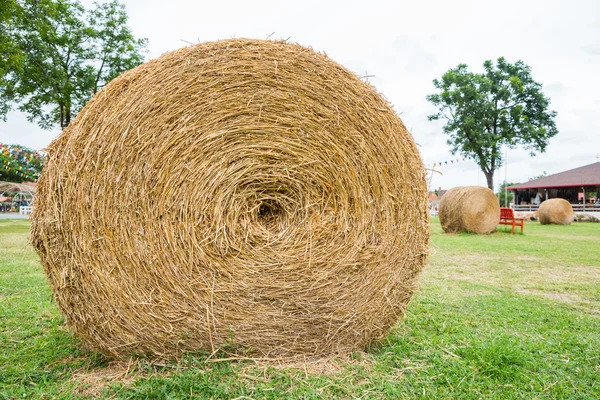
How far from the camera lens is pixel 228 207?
309 cm

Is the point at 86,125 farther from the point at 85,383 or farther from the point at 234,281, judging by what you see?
the point at 85,383

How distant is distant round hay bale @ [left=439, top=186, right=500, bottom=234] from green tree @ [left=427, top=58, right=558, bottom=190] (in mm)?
20740

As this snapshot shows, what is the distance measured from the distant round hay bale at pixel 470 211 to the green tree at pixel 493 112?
20740 mm

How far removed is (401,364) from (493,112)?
3524 cm

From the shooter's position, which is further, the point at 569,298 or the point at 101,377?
the point at 569,298

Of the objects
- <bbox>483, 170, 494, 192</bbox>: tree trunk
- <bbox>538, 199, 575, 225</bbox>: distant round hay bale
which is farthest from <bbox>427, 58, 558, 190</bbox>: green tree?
<bbox>538, 199, 575, 225</bbox>: distant round hay bale

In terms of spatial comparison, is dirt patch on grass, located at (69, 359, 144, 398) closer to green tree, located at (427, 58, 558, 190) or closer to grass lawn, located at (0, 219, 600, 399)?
grass lawn, located at (0, 219, 600, 399)

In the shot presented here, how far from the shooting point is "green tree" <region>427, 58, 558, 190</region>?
3350 centimetres

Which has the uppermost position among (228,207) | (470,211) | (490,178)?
(490,178)

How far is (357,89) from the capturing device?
3.23 meters

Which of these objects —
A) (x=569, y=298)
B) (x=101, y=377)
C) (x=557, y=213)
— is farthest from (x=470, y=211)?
(x=101, y=377)

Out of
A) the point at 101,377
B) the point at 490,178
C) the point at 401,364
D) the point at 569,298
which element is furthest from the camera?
the point at 490,178

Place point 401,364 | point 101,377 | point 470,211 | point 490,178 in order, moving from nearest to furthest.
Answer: point 101,377, point 401,364, point 470,211, point 490,178

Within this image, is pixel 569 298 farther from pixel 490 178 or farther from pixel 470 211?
pixel 490 178
